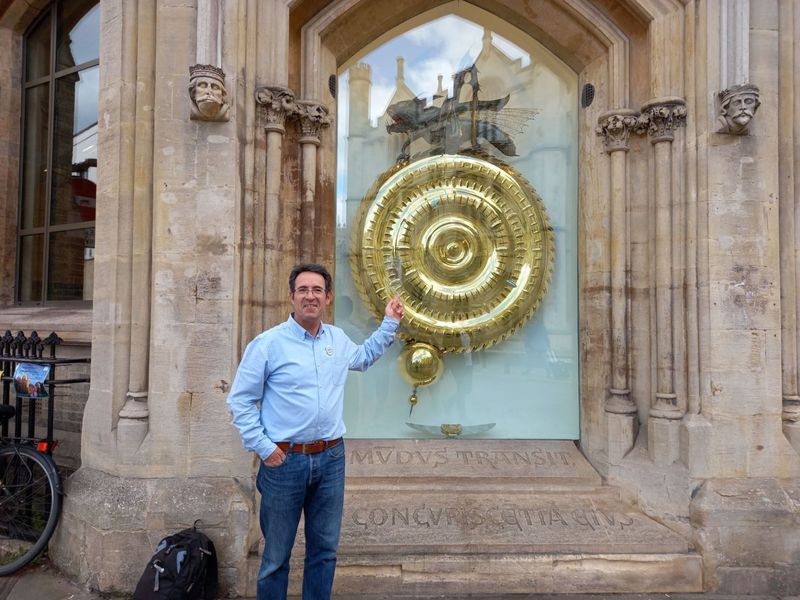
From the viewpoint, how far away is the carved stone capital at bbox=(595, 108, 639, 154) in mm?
3504

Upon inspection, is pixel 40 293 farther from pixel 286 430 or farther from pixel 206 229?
pixel 286 430

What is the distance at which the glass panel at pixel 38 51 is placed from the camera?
16.7ft

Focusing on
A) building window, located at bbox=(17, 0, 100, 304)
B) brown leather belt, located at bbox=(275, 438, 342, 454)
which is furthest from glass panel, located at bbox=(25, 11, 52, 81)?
brown leather belt, located at bbox=(275, 438, 342, 454)

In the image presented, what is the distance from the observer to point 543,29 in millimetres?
3908

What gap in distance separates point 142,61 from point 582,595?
4198 millimetres

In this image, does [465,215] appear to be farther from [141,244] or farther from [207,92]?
[141,244]

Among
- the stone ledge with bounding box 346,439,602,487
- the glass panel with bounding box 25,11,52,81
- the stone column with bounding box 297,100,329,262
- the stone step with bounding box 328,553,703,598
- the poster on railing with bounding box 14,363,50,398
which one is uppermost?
the glass panel with bounding box 25,11,52,81

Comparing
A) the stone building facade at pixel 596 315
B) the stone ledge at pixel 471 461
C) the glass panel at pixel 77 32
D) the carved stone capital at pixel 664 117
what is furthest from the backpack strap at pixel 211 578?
the glass panel at pixel 77 32

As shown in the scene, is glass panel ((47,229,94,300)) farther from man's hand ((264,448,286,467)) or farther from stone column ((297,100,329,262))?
man's hand ((264,448,286,467))

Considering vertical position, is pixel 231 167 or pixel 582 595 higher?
pixel 231 167

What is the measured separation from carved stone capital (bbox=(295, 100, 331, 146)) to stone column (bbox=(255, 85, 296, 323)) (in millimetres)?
164

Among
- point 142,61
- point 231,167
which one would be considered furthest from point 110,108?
point 231,167

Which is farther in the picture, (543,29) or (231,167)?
(543,29)

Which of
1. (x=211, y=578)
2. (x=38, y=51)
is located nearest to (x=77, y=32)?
(x=38, y=51)
